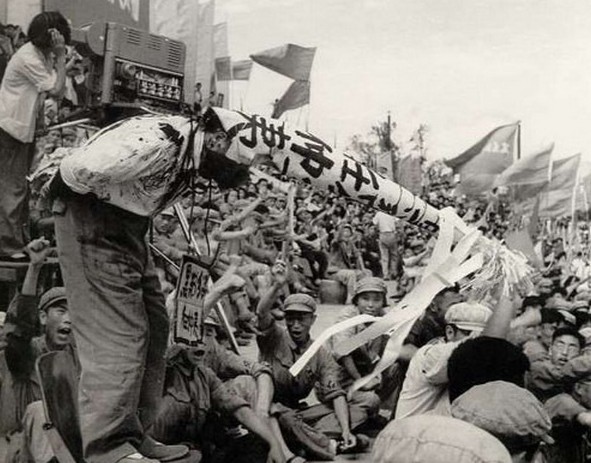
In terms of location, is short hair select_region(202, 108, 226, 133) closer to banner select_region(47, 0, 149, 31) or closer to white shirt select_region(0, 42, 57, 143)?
white shirt select_region(0, 42, 57, 143)

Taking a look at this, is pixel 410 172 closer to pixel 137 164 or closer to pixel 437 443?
pixel 137 164

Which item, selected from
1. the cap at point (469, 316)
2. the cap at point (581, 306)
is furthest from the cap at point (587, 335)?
the cap at point (469, 316)

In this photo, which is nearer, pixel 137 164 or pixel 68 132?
pixel 137 164

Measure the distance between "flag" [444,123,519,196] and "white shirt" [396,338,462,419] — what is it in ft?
21.6

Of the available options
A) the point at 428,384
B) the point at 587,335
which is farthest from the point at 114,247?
the point at 587,335

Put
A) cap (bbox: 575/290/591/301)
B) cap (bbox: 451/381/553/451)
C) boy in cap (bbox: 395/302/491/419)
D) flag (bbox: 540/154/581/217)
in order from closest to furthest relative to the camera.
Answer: cap (bbox: 451/381/553/451), boy in cap (bbox: 395/302/491/419), cap (bbox: 575/290/591/301), flag (bbox: 540/154/581/217)

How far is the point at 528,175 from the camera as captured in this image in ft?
32.1

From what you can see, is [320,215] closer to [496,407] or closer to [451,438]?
[496,407]

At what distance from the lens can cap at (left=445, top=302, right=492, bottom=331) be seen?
12.3 ft

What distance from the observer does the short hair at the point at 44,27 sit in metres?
3.67

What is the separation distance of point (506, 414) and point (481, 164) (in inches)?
318

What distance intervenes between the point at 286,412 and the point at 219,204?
7.57ft

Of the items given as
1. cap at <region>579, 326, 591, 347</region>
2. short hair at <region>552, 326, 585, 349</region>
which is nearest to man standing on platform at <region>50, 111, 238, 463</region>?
short hair at <region>552, 326, 585, 349</region>

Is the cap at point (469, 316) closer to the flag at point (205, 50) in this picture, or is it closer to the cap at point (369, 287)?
the cap at point (369, 287)
